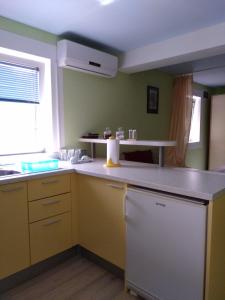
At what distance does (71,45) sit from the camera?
7.57ft

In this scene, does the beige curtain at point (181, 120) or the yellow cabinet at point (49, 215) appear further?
the beige curtain at point (181, 120)

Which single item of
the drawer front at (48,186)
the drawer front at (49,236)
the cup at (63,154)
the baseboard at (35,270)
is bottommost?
the baseboard at (35,270)

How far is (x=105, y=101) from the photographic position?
294 cm

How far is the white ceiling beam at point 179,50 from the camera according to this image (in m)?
2.15

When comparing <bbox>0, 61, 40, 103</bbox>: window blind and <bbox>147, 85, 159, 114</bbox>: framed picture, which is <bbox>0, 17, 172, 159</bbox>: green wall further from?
<bbox>0, 61, 40, 103</bbox>: window blind

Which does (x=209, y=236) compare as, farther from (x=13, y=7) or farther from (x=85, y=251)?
(x=13, y=7)

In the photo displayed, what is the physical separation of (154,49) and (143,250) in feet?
7.06

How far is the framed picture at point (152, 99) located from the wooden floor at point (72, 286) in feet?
8.47

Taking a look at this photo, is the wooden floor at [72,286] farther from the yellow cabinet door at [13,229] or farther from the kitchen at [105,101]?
the kitchen at [105,101]

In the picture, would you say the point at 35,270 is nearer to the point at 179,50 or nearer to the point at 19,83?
the point at 19,83

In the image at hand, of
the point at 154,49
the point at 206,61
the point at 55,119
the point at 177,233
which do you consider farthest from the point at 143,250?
the point at 206,61

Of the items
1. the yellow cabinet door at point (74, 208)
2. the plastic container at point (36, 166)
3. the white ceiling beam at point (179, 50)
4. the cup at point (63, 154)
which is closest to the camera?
the plastic container at point (36, 166)

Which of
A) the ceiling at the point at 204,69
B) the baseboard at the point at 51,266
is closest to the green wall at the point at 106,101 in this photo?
the ceiling at the point at 204,69

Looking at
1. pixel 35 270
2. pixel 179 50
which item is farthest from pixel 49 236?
pixel 179 50
